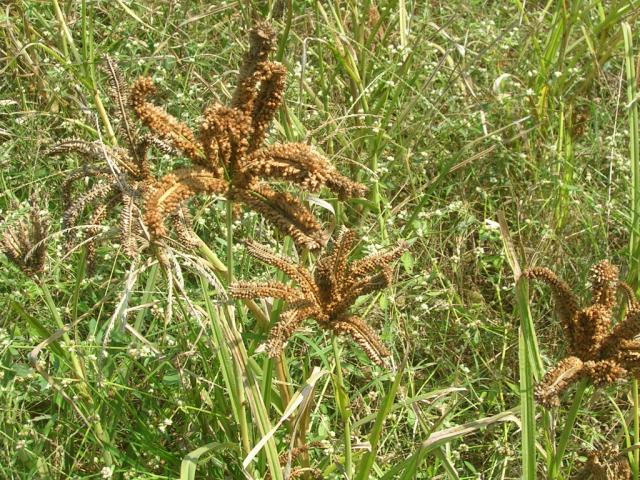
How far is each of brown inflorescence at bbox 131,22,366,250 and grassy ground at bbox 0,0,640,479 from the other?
0.29m

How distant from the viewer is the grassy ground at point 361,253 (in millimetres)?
2143

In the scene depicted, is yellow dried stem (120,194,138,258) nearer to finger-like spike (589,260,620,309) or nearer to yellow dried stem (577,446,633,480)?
finger-like spike (589,260,620,309)

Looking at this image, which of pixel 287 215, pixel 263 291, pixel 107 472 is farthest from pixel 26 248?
pixel 287 215

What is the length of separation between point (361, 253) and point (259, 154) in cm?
145

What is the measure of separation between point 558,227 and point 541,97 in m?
0.61

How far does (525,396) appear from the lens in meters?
1.73

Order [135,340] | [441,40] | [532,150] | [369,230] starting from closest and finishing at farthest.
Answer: [135,340] < [369,230] < [532,150] < [441,40]

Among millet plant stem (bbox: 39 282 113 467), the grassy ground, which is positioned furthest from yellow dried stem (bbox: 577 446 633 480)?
millet plant stem (bbox: 39 282 113 467)

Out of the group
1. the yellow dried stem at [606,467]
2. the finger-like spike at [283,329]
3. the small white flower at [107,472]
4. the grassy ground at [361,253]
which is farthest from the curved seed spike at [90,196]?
the yellow dried stem at [606,467]

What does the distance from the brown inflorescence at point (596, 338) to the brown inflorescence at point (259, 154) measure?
49 centimetres

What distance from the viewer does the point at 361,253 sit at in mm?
2969

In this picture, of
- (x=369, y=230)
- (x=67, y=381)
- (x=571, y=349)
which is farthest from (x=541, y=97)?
(x=67, y=381)

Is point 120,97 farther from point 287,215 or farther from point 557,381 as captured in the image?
point 557,381

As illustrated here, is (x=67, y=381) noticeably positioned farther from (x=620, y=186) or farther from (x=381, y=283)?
(x=620, y=186)
